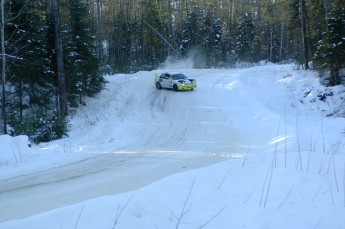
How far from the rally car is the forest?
4656 mm

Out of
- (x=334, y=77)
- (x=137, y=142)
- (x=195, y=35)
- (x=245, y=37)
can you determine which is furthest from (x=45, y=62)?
(x=245, y=37)

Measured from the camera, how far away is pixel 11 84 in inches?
941

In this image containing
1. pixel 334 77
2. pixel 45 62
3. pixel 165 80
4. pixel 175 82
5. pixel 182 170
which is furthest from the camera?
pixel 165 80

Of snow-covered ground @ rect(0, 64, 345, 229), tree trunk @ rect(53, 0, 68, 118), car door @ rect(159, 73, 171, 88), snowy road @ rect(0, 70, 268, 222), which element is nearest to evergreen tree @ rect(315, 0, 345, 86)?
snow-covered ground @ rect(0, 64, 345, 229)

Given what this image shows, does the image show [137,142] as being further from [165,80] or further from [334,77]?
[334,77]

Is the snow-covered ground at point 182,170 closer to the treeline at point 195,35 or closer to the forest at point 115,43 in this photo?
the forest at point 115,43

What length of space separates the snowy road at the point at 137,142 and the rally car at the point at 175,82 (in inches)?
29.3

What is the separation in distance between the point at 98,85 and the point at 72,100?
293cm

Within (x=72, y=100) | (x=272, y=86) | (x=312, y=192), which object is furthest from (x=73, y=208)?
(x=272, y=86)

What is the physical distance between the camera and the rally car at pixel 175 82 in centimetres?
2942

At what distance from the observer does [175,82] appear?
97.2ft

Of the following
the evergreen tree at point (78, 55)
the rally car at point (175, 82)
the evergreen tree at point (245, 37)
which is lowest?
the rally car at point (175, 82)

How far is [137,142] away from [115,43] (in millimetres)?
51995

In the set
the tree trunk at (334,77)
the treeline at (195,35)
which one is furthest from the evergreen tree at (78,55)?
the treeline at (195,35)
